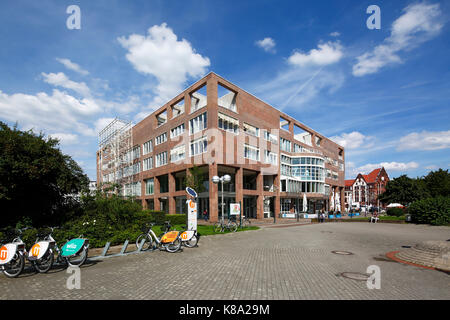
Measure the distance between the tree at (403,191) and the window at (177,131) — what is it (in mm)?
43900

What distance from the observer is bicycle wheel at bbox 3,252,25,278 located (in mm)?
6820

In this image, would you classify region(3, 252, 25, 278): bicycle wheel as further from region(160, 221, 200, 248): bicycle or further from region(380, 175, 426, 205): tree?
region(380, 175, 426, 205): tree

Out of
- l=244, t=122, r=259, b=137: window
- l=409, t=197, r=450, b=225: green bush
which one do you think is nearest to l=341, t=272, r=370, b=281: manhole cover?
l=409, t=197, r=450, b=225: green bush

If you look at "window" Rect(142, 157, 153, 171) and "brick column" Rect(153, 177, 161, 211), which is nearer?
"brick column" Rect(153, 177, 161, 211)

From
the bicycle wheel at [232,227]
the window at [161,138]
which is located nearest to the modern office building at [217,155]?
→ the window at [161,138]

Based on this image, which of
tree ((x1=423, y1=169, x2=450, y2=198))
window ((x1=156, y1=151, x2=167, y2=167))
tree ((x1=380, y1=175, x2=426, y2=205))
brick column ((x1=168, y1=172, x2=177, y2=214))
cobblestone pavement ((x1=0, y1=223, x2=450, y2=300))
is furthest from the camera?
tree ((x1=380, y1=175, x2=426, y2=205))

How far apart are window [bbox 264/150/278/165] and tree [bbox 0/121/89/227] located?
2848 centimetres

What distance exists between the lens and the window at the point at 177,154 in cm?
3681

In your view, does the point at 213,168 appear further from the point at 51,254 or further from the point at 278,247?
the point at 51,254

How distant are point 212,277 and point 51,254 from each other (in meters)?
4.48

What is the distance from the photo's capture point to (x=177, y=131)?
128ft

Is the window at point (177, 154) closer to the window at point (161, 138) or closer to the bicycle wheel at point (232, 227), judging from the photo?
the window at point (161, 138)
